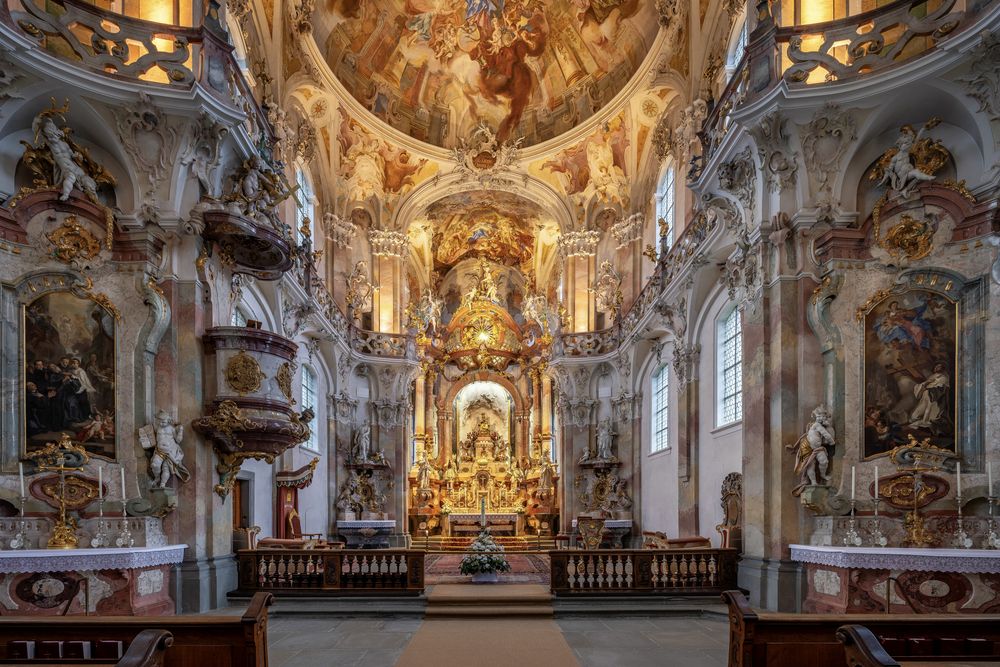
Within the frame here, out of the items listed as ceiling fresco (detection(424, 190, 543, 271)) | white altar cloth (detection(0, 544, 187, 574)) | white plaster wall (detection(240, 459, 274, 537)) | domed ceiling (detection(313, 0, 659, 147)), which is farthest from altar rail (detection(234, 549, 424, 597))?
ceiling fresco (detection(424, 190, 543, 271))

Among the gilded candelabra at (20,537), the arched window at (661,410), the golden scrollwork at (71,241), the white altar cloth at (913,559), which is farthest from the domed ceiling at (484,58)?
the white altar cloth at (913,559)

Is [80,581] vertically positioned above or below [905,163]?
below

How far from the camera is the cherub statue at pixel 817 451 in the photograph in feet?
37.0

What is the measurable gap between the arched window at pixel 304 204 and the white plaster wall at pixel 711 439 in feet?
35.2

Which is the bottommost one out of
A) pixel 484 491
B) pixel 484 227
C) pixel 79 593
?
pixel 484 491

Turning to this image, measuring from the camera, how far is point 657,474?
21703mm

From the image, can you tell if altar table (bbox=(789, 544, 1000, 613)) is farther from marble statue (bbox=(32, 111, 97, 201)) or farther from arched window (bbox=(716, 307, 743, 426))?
marble statue (bbox=(32, 111, 97, 201))

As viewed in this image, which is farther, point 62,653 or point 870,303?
point 870,303

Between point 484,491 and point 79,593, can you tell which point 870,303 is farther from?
point 484,491

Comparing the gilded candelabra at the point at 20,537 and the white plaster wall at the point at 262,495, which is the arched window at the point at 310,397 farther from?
the gilded candelabra at the point at 20,537

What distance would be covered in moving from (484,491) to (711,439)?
17.8m

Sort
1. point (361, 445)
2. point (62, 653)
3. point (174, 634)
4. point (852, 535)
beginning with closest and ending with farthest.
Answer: point (62, 653), point (174, 634), point (852, 535), point (361, 445)

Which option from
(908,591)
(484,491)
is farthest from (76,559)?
(484,491)

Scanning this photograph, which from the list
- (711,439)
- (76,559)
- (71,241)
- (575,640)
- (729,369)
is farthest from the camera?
(711,439)
